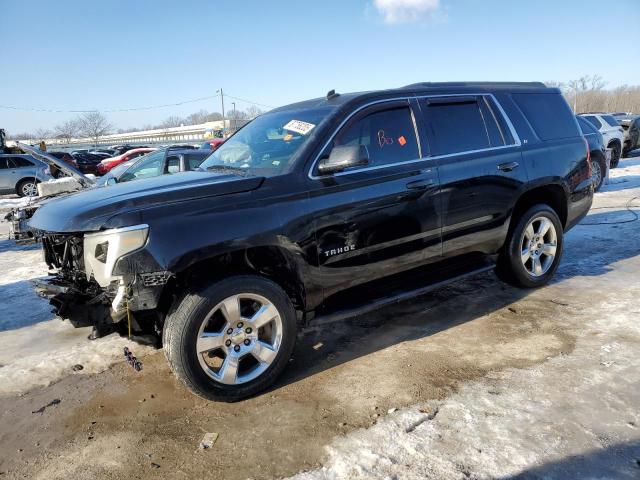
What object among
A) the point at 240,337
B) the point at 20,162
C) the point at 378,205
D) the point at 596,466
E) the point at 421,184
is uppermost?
the point at 20,162

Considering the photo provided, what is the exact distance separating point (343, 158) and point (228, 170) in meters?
0.99

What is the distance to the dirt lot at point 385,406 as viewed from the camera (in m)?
→ 2.62

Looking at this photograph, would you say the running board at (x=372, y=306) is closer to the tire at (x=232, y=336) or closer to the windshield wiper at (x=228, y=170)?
the tire at (x=232, y=336)

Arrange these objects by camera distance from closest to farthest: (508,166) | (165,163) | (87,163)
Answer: (508,166), (165,163), (87,163)

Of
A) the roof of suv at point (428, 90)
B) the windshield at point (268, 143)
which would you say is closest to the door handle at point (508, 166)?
the roof of suv at point (428, 90)

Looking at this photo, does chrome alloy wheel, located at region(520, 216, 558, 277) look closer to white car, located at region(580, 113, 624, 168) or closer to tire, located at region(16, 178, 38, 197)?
white car, located at region(580, 113, 624, 168)

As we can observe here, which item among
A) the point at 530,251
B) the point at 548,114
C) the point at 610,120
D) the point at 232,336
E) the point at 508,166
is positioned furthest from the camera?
the point at 610,120

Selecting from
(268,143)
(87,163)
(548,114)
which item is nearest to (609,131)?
(548,114)

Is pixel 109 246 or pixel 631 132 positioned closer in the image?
pixel 109 246

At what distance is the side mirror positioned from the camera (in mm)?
3387

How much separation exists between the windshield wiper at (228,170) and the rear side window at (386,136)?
0.74m

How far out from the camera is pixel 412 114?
4.12 meters

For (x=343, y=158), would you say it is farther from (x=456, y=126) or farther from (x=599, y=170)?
(x=599, y=170)

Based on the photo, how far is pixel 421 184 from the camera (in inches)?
156
